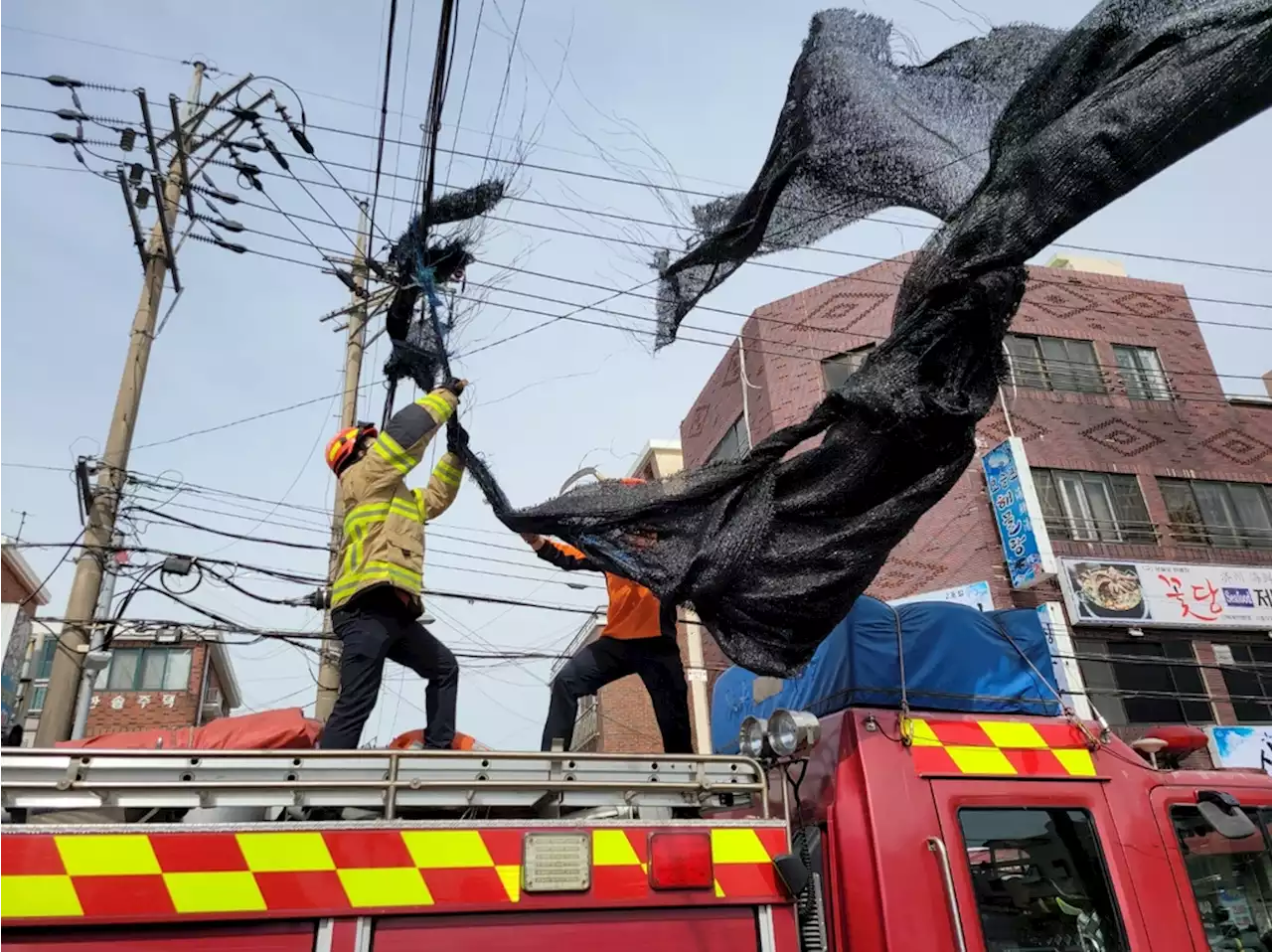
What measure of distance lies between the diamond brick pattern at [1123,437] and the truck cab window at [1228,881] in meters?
17.0

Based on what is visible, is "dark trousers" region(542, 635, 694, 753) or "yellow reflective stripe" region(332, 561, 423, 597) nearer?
"yellow reflective stripe" region(332, 561, 423, 597)

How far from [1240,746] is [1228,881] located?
15.3 m

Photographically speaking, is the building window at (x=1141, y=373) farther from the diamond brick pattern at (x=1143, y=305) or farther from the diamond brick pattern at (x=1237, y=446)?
the diamond brick pattern at (x=1237, y=446)

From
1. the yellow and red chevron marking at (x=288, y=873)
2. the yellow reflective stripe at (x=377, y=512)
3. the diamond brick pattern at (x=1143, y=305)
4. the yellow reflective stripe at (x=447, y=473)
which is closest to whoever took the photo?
the yellow and red chevron marking at (x=288, y=873)

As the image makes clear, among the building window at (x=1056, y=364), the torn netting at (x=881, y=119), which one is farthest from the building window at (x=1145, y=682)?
the torn netting at (x=881, y=119)

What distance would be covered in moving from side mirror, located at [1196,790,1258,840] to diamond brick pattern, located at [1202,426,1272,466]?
19096 millimetres

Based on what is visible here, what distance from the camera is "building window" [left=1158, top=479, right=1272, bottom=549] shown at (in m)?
18.3

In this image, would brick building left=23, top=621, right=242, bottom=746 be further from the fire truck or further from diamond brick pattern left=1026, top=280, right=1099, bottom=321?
the fire truck

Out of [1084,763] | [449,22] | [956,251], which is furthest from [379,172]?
[1084,763]

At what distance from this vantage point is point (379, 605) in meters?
4.12

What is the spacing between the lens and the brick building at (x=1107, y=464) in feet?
54.6

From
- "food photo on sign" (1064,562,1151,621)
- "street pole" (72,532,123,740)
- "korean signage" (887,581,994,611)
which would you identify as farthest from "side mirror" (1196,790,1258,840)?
"food photo on sign" (1064,562,1151,621)

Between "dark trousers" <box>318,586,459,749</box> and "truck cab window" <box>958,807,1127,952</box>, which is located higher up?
"dark trousers" <box>318,586,459,749</box>

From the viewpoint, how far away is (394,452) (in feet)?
14.2
